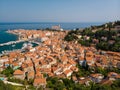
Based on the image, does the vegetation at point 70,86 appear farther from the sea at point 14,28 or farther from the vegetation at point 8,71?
the sea at point 14,28

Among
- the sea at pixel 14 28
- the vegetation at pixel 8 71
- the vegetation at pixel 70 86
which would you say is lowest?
the sea at pixel 14 28

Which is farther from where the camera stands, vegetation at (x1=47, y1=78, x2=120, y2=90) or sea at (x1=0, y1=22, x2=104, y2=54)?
sea at (x1=0, y1=22, x2=104, y2=54)

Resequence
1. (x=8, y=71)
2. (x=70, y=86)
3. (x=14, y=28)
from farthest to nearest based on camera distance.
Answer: (x=14, y=28), (x=8, y=71), (x=70, y=86)

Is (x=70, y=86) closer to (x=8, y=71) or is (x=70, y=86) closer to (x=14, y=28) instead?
(x=8, y=71)

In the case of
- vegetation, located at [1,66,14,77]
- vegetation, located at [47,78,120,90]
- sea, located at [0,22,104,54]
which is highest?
vegetation, located at [47,78,120,90]

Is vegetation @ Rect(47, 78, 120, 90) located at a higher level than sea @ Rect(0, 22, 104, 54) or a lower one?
higher

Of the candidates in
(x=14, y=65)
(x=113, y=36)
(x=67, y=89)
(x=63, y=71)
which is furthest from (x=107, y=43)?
(x=67, y=89)

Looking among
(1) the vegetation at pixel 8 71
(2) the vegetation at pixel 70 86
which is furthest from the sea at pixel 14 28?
(2) the vegetation at pixel 70 86

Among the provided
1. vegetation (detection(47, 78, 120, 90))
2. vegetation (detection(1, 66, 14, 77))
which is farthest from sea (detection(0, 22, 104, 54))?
vegetation (detection(47, 78, 120, 90))

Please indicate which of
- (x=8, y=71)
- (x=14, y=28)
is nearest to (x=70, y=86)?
(x=8, y=71)

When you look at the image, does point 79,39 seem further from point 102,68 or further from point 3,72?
point 3,72

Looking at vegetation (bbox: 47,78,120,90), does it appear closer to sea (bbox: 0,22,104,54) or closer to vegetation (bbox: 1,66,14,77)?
vegetation (bbox: 1,66,14,77)
